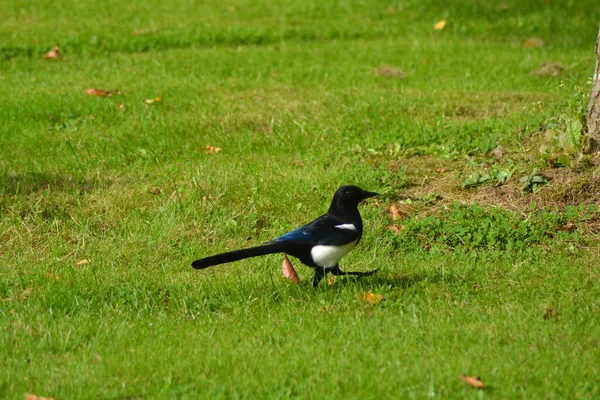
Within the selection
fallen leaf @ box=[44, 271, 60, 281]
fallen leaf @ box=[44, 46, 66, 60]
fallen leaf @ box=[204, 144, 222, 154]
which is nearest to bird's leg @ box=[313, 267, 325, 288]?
fallen leaf @ box=[44, 271, 60, 281]

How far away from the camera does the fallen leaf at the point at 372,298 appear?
5144 mm

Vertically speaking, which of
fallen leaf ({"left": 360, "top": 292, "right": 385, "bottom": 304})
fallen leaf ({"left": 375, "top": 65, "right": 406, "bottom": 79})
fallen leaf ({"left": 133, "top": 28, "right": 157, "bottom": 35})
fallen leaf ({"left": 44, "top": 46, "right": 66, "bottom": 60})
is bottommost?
fallen leaf ({"left": 360, "top": 292, "right": 385, "bottom": 304})

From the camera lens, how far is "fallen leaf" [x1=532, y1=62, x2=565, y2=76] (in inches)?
407

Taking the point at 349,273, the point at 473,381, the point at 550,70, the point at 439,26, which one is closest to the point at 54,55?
the point at 439,26

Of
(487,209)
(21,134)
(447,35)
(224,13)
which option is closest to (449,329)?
(487,209)

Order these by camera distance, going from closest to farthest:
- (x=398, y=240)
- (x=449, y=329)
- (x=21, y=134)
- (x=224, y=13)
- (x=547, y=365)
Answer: (x=547, y=365), (x=449, y=329), (x=398, y=240), (x=21, y=134), (x=224, y=13)

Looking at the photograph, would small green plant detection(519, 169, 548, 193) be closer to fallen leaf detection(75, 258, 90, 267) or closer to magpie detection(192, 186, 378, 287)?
magpie detection(192, 186, 378, 287)

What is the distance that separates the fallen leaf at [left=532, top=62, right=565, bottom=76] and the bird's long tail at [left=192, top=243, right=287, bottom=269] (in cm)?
631

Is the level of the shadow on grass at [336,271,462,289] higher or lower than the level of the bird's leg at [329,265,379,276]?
lower

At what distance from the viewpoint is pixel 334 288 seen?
5387 millimetres

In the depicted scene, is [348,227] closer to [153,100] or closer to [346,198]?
[346,198]

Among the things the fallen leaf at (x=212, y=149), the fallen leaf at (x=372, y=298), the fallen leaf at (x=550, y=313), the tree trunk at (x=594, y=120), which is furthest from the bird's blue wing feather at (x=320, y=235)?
the fallen leaf at (x=212, y=149)

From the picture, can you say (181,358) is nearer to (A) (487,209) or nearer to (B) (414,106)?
(A) (487,209)

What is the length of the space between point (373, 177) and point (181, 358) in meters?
3.12
